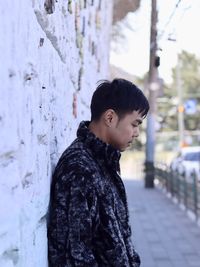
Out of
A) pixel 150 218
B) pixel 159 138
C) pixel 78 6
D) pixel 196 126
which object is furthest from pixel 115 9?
pixel 196 126

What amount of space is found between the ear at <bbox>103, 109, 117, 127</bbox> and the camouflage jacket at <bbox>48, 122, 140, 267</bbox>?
85 millimetres

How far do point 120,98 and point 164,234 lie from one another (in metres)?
7.87

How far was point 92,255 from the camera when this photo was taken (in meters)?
2.38

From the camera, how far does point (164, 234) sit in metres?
10.3

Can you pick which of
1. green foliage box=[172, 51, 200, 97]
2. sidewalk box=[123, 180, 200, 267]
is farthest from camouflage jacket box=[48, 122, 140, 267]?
green foliage box=[172, 51, 200, 97]

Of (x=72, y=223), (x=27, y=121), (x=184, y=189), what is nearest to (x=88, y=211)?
(x=72, y=223)

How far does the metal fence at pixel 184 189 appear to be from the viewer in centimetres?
1168

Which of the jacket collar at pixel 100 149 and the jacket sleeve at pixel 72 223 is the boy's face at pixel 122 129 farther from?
the jacket sleeve at pixel 72 223

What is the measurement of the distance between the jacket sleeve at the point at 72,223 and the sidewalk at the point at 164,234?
208 inches

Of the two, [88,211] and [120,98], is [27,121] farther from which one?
[120,98]

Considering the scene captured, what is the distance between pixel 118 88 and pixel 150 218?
9.96 metres

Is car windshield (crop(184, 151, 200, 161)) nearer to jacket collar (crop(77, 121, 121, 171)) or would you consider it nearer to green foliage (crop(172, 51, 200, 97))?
jacket collar (crop(77, 121, 121, 171))

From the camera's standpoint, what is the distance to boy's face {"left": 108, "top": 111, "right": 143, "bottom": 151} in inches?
106

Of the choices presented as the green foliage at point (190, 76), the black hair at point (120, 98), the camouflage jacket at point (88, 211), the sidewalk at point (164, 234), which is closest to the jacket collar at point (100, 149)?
the camouflage jacket at point (88, 211)
